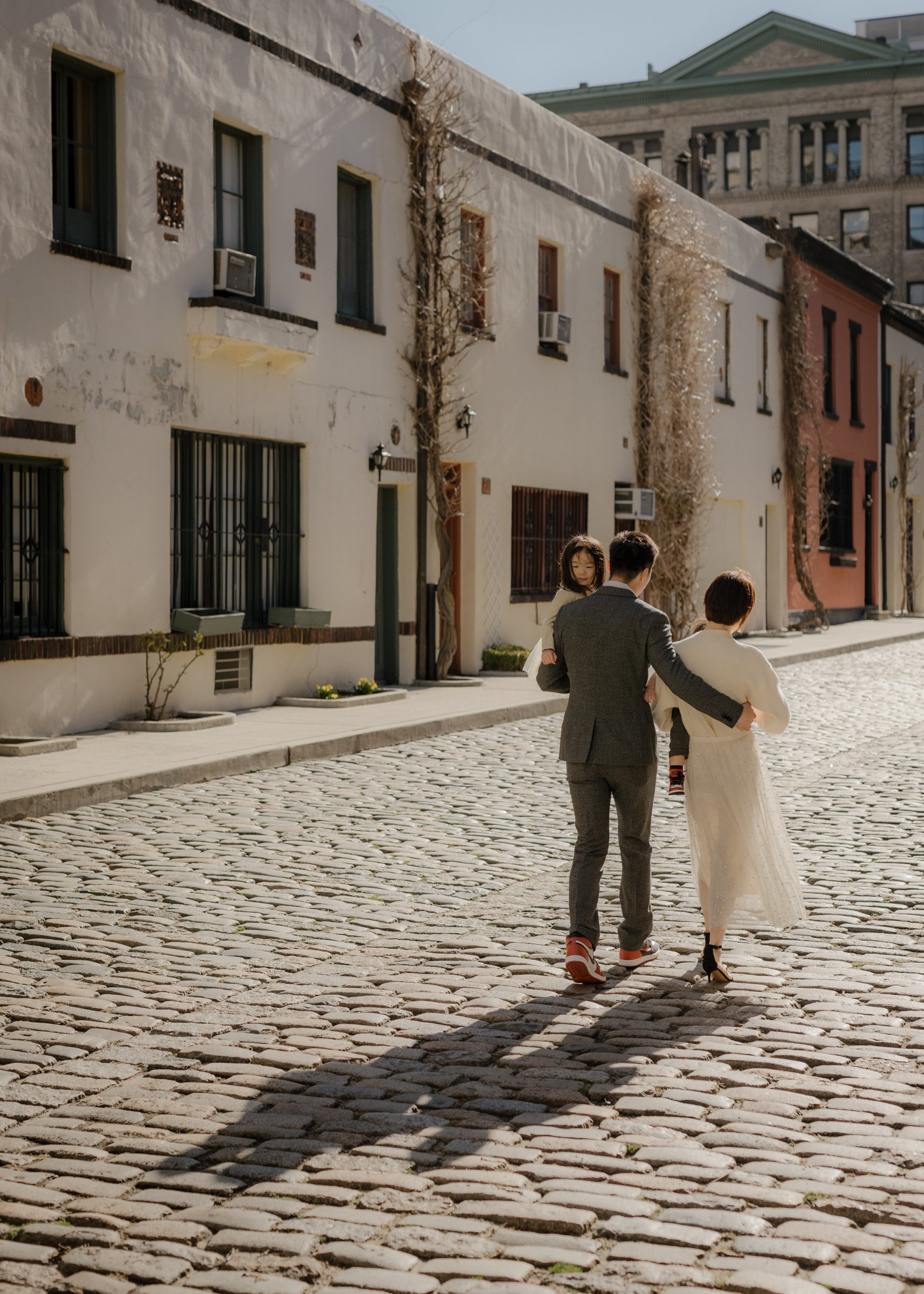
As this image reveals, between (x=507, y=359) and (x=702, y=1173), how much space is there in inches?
669

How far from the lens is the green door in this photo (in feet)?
60.3

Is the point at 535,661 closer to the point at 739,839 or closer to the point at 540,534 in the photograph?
the point at 739,839

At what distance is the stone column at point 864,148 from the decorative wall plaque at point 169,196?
40165mm

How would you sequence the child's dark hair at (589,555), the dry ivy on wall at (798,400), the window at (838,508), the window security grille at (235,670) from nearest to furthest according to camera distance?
the child's dark hair at (589,555), the window security grille at (235,670), the dry ivy on wall at (798,400), the window at (838,508)

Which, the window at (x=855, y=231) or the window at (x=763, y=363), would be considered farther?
the window at (x=855, y=231)

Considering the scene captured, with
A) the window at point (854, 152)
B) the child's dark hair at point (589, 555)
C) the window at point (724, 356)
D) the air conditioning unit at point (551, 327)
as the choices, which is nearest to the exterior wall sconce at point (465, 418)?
the air conditioning unit at point (551, 327)

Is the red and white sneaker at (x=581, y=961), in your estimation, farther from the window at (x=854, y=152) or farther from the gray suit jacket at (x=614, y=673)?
the window at (x=854, y=152)

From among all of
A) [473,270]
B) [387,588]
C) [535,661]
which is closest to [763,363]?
[473,270]

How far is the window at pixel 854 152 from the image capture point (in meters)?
50.5

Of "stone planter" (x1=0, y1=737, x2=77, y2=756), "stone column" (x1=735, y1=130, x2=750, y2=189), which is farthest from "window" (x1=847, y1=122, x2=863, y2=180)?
"stone planter" (x1=0, y1=737, x2=77, y2=756)

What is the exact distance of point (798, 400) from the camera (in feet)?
103

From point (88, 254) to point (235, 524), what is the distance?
3106 mm

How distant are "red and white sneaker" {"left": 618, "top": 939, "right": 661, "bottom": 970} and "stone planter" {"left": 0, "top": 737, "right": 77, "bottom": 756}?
681cm

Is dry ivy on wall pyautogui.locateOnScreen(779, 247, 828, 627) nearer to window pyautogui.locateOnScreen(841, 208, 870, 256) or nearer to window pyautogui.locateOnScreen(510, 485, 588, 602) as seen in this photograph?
window pyautogui.locateOnScreen(510, 485, 588, 602)
